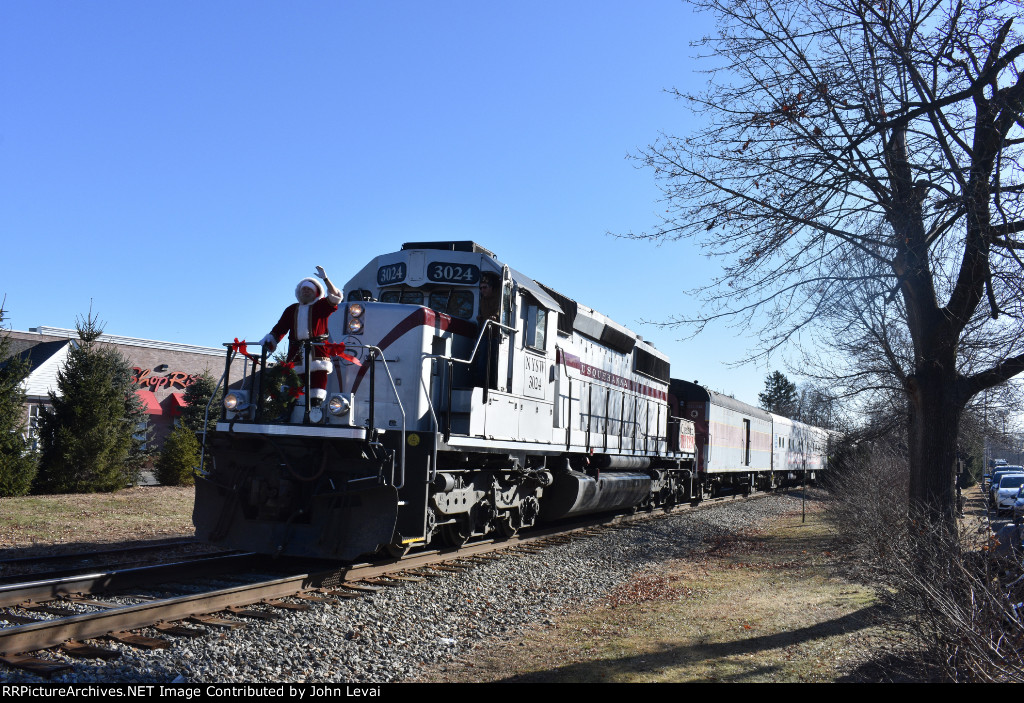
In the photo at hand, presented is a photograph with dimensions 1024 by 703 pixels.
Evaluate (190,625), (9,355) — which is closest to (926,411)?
(190,625)

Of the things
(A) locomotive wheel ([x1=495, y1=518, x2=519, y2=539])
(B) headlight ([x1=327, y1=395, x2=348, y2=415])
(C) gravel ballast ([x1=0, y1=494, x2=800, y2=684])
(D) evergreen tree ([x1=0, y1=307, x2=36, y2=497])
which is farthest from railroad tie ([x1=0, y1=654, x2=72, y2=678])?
(D) evergreen tree ([x1=0, y1=307, x2=36, y2=497])

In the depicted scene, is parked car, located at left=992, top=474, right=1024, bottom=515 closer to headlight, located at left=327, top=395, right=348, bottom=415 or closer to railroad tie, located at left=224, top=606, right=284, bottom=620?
headlight, located at left=327, top=395, right=348, bottom=415

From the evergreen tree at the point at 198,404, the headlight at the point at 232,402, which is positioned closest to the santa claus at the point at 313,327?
the headlight at the point at 232,402

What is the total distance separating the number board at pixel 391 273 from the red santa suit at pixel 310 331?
5.06 feet

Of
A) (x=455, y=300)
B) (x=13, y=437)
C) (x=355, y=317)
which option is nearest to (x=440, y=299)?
(x=455, y=300)

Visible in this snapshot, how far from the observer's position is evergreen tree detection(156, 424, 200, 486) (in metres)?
21.5

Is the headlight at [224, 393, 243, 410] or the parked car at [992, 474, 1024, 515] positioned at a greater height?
the headlight at [224, 393, 243, 410]

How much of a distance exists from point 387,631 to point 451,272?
472 centimetres

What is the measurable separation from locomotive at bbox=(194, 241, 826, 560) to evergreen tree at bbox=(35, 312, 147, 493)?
479 inches

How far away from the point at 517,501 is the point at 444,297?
11.0ft

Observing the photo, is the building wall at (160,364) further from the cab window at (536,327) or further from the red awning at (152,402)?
the cab window at (536,327)
